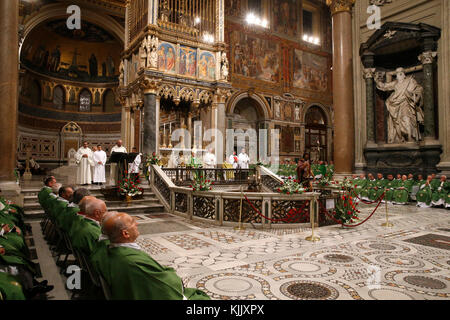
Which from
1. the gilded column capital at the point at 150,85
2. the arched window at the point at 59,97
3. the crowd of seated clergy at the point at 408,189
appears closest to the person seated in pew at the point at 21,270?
the crowd of seated clergy at the point at 408,189

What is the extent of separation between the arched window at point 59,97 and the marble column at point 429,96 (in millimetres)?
25346

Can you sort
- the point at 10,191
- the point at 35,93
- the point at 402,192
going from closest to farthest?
the point at 10,191
the point at 402,192
the point at 35,93

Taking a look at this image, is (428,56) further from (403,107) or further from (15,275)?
(15,275)

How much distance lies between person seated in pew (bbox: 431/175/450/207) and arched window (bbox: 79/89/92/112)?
25.4 meters

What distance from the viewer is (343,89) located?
12.6 m

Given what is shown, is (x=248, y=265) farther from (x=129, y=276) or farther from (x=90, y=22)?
(x=90, y=22)

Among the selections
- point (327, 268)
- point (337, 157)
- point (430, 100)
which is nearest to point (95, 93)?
point (337, 157)

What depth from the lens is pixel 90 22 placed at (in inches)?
834

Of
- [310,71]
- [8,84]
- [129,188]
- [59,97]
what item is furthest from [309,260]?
[59,97]

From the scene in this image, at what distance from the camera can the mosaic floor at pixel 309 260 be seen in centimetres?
311

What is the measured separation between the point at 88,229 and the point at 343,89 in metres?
12.3

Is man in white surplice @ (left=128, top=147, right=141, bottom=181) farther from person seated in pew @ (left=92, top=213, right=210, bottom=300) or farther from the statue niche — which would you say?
the statue niche

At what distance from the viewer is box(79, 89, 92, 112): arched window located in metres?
25.5

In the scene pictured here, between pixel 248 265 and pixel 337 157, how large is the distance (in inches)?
392
